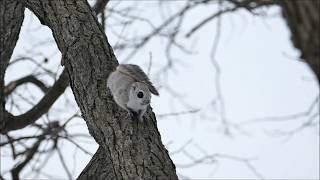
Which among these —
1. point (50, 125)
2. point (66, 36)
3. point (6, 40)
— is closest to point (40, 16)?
point (66, 36)

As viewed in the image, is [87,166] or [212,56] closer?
[87,166]

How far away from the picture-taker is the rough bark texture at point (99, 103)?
105 inches

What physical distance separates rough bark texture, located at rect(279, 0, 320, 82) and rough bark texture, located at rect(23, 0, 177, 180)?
1366 mm

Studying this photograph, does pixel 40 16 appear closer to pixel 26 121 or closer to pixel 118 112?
pixel 118 112

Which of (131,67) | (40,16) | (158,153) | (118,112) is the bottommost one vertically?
(158,153)

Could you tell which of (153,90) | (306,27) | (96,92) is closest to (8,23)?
(96,92)

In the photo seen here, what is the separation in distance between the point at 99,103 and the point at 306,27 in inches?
65.8

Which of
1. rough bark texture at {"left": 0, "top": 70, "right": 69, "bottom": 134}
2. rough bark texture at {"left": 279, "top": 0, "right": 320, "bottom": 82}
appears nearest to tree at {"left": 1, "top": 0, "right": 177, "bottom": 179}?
rough bark texture at {"left": 0, "top": 70, "right": 69, "bottom": 134}

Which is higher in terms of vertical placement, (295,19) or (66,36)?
(66,36)

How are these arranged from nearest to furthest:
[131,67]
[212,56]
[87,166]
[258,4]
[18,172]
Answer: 1. [131,67]
2. [87,166]
3. [18,172]
4. [258,4]
5. [212,56]

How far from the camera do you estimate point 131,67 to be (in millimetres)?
2887

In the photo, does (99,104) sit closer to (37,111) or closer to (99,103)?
(99,103)

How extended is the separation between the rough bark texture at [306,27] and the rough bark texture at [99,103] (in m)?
1.37

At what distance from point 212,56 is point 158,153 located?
4.38 metres
